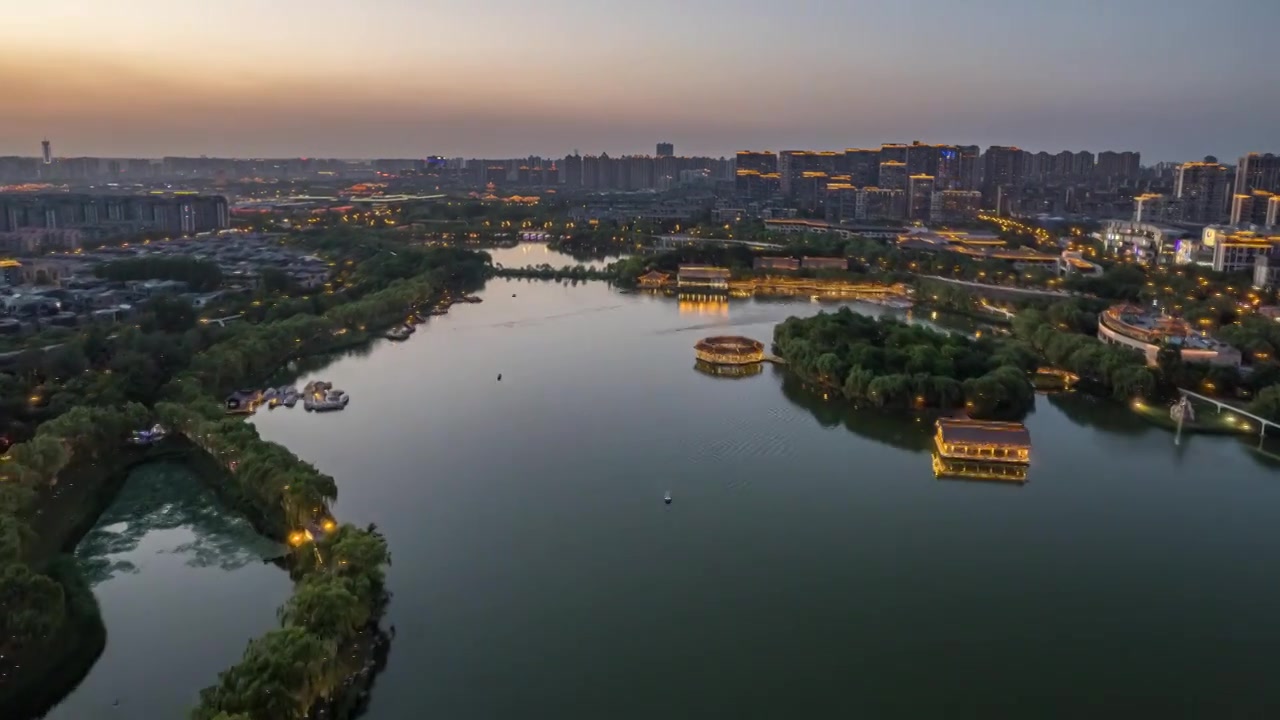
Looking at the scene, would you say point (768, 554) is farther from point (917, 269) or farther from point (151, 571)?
point (917, 269)

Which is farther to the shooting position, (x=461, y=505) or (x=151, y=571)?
(x=461, y=505)

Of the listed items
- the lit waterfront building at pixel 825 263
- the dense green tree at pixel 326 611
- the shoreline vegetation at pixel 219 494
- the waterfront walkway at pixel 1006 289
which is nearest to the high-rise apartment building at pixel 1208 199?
the lit waterfront building at pixel 825 263

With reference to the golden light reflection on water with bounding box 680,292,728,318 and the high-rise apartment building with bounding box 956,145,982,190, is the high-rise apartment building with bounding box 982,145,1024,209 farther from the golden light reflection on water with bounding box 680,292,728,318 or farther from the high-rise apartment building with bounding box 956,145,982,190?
the golden light reflection on water with bounding box 680,292,728,318

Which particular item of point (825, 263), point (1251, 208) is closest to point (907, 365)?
point (825, 263)

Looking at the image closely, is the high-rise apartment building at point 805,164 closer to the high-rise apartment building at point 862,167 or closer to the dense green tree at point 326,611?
the high-rise apartment building at point 862,167

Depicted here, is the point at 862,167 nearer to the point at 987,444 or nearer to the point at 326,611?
the point at 987,444

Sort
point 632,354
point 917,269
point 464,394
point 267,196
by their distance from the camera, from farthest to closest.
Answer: point 267,196 < point 917,269 < point 632,354 < point 464,394

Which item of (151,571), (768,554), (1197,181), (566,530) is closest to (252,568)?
(151,571)
